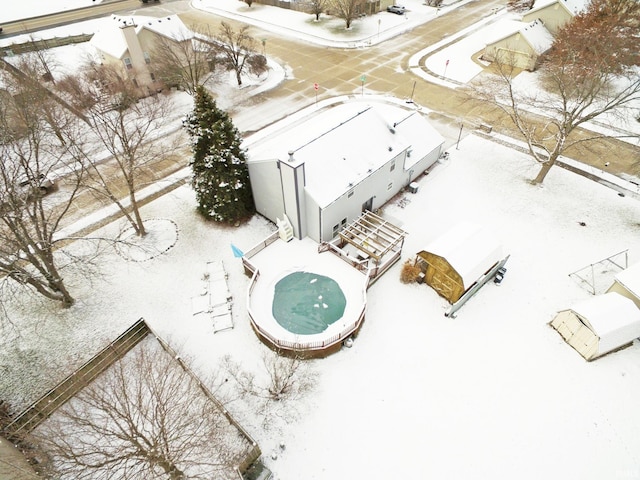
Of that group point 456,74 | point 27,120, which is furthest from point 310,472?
point 456,74

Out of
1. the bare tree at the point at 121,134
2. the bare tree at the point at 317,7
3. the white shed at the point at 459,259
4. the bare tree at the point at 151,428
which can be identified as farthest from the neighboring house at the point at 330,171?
the bare tree at the point at 317,7

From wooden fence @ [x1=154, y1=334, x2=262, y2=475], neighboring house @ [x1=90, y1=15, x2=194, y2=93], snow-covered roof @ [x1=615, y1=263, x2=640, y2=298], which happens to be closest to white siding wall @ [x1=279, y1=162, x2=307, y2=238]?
wooden fence @ [x1=154, y1=334, x2=262, y2=475]

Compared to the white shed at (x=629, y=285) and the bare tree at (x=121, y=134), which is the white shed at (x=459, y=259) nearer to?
the white shed at (x=629, y=285)

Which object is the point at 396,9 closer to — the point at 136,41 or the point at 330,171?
the point at 136,41

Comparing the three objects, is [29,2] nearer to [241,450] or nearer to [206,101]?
[206,101]

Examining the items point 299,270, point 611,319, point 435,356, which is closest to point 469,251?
point 435,356

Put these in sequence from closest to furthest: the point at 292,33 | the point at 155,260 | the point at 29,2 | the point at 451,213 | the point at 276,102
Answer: the point at 155,260 < the point at 451,213 < the point at 276,102 < the point at 292,33 < the point at 29,2
